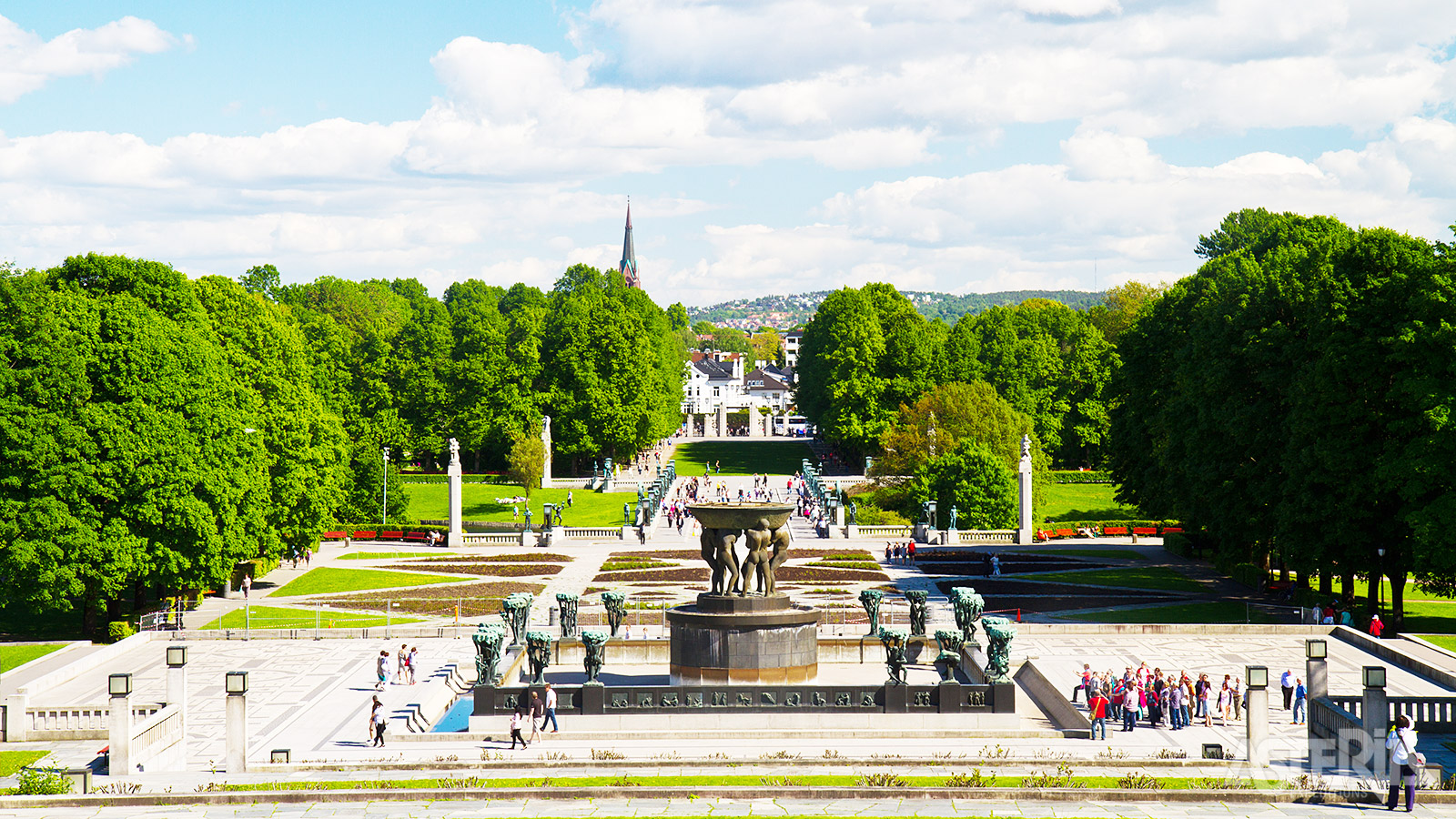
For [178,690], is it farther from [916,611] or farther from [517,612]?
[916,611]

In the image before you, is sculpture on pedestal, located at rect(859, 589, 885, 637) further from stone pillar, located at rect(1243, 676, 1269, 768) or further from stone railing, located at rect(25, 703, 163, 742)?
stone railing, located at rect(25, 703, 163, 742)

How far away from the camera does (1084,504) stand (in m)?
84.2

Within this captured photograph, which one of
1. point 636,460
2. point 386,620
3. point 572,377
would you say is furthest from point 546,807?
point 636,460

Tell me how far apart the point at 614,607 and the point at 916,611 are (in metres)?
8.78

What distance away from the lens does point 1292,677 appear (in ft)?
108

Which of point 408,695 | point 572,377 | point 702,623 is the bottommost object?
point 408,695

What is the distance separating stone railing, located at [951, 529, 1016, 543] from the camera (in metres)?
67.6

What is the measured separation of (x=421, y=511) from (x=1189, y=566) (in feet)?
150

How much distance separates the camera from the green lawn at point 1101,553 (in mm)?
63000

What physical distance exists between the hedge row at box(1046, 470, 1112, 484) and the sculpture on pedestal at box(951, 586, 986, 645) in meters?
61.7

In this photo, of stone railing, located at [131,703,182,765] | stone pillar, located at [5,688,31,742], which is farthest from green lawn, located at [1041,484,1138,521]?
stone pillar, located at [5,688,31,742]

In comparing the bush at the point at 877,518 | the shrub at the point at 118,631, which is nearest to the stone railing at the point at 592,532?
the bush at the point at 877,518

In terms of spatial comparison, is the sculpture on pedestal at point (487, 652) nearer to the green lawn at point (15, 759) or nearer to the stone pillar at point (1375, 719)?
the green lawn at point (15, 759)

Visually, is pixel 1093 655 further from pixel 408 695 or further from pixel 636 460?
pixel 636 460
